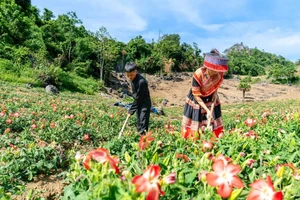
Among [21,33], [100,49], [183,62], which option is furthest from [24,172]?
[183,62]

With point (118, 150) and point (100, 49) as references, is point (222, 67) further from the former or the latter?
point (100, 49)

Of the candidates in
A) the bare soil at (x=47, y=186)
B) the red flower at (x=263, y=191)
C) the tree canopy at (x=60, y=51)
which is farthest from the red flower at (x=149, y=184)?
the tree canopy at (x=60, y=51)

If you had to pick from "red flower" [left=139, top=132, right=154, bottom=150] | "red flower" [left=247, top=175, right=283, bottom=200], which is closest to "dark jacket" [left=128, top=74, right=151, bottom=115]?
"red flower" [left=139, top=132, right=154, bottom=150]

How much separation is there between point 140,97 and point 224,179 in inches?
135

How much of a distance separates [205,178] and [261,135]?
1713 millimetres

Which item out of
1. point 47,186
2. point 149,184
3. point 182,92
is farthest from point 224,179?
point 182,92

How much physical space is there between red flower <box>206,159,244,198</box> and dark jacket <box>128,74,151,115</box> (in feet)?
10.8

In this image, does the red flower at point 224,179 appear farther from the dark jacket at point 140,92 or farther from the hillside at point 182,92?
the hillside at point 182,92

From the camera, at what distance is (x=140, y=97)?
14.6 feet

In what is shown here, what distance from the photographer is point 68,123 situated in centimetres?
479

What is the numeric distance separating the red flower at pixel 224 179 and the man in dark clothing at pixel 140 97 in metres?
3.13

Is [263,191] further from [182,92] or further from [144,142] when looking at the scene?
[182,92]

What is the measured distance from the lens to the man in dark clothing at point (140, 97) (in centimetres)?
423

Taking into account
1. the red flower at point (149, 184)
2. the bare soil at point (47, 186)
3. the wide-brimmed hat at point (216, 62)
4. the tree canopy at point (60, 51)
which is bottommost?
the bare soil at point (47, 186)
